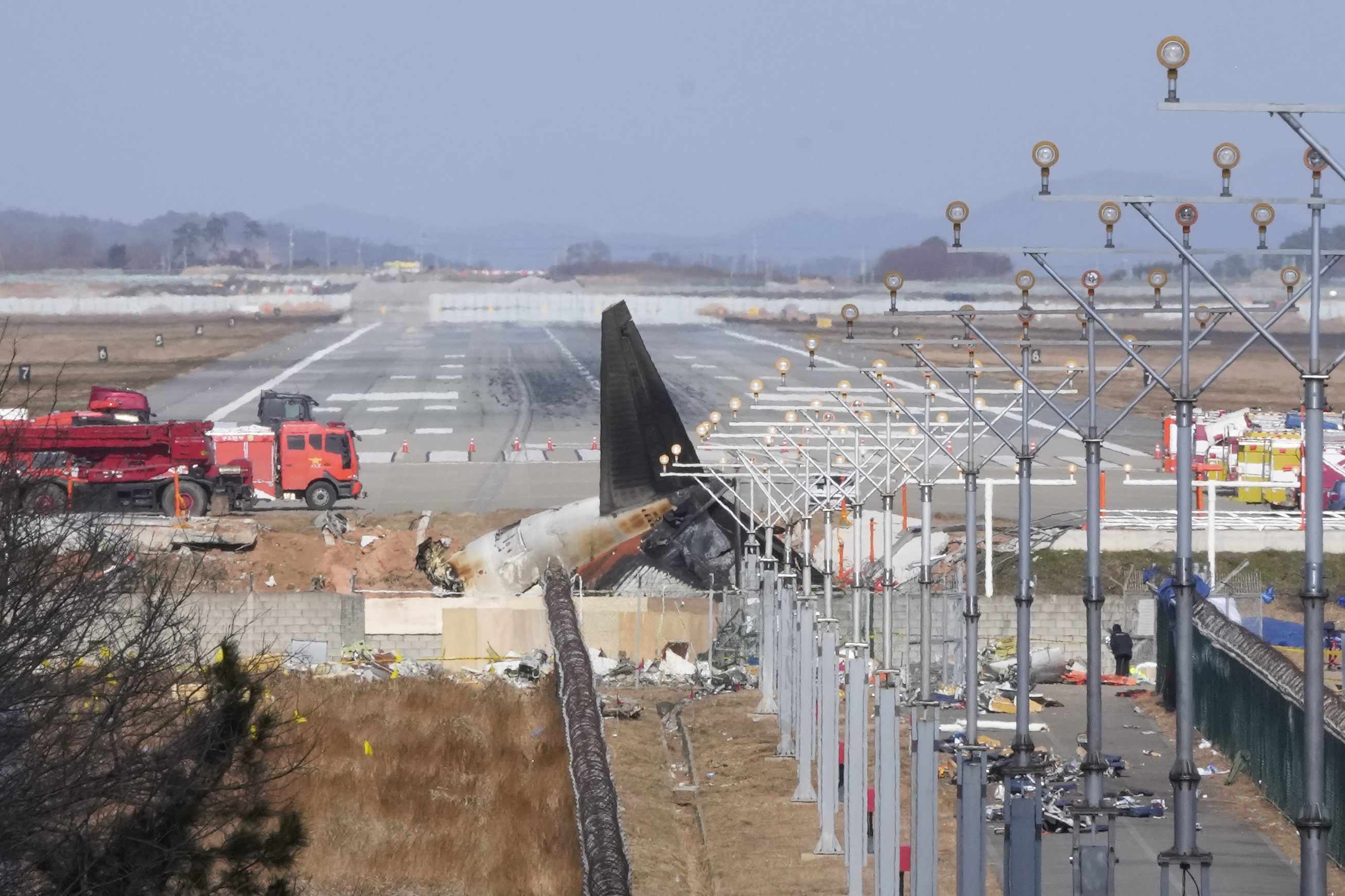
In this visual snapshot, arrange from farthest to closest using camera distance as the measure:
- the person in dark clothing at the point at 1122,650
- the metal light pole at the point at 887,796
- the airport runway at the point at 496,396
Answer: the airport runway at the point at 496,396, the person in dark clothing at the point at 1122,650, the metal light pole at the point at 887,796

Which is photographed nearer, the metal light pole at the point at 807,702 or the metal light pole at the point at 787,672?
the metal light pole at the point at 807,702

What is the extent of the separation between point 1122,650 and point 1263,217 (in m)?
27.2

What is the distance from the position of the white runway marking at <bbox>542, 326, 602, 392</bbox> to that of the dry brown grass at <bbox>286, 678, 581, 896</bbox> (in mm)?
57747

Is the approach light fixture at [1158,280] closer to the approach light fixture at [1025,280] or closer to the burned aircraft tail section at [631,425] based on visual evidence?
the approach light fixture at [1025,280]

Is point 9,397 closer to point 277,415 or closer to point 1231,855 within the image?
point 277,415

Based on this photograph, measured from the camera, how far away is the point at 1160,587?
45875 mm

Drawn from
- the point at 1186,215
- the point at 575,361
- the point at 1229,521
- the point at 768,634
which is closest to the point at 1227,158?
the point at 1186,215

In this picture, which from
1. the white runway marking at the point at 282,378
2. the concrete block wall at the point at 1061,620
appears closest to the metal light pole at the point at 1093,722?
the concrete block wall at the point at 1061,620

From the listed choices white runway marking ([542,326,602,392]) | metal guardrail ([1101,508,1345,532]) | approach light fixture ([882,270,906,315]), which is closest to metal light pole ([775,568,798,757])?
approach light fixture ([882,270,906,315])

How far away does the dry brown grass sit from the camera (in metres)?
27.3

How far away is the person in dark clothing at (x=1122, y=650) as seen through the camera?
45.9m

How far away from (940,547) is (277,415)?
32589mm

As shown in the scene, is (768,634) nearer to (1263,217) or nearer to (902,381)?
(1263,217)

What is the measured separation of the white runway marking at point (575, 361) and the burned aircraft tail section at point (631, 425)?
1622 inches
